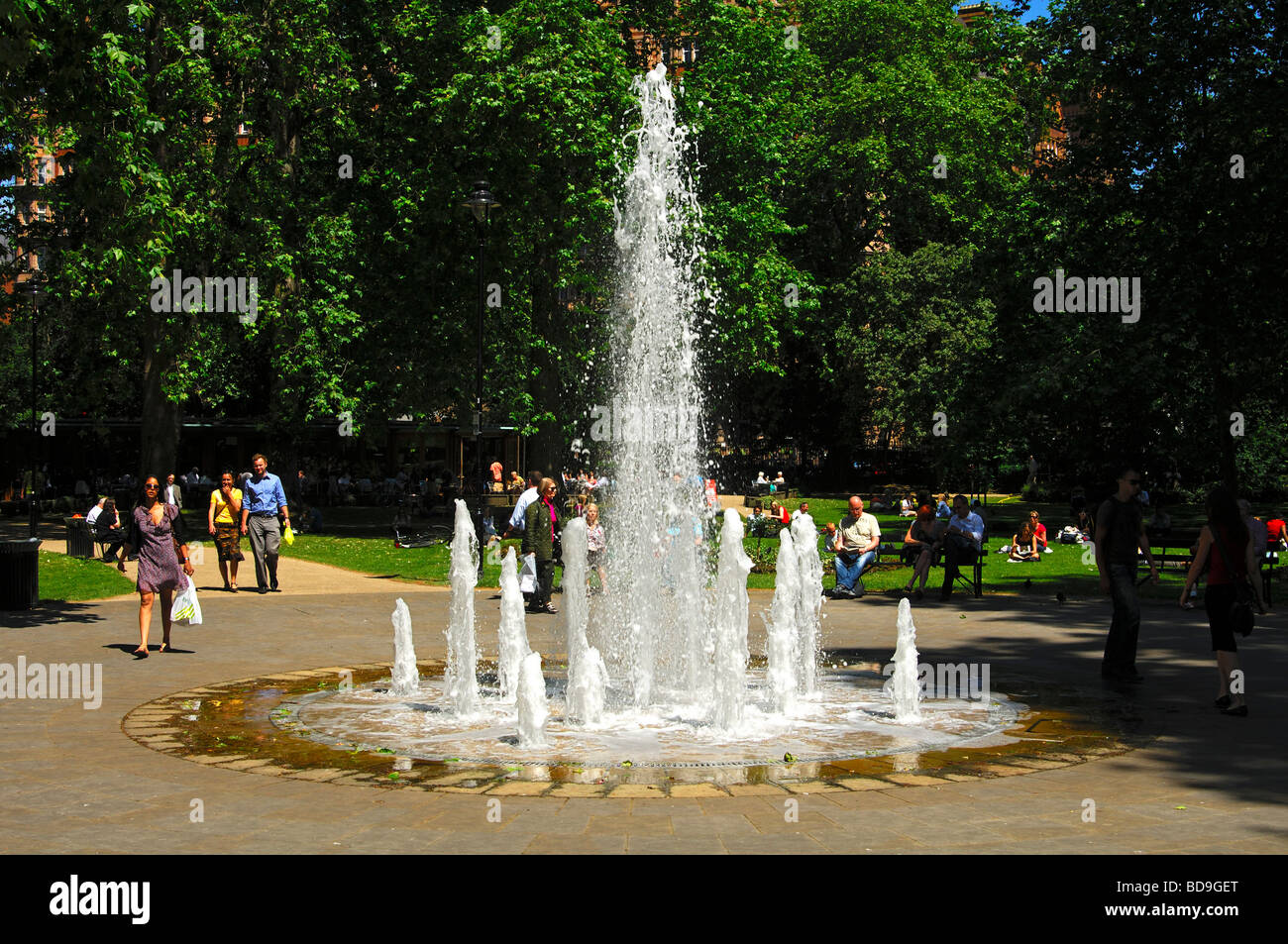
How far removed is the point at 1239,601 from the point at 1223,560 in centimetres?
37

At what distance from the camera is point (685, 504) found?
47.1 feet

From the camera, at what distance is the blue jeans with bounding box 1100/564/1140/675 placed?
11828mm

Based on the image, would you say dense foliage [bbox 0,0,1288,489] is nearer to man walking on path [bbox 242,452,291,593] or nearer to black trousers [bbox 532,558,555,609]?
man walking on path [bbox 242,452,291,593]

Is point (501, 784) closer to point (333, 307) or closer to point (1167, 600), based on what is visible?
point (1167, 600)

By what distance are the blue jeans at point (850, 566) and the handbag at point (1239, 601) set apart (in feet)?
30.6

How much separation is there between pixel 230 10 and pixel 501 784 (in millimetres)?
30509

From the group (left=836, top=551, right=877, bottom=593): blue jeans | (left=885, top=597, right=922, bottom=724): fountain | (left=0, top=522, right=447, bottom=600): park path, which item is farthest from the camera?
(left=0, top=522, right=447, bottom=600): park path

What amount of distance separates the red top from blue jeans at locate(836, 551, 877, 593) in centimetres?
928

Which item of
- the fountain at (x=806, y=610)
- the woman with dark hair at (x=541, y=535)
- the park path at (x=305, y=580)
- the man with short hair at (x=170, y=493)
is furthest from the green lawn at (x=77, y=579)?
the fountain at (x=806, y=610)

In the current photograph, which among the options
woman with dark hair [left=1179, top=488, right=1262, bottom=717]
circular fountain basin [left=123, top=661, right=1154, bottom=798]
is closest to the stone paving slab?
circular fountain basin [left=123, top=661, right=1154, bottom=798]

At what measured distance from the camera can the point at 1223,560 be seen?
10516 mm

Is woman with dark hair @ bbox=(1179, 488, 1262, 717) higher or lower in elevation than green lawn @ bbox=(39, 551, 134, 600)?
higher

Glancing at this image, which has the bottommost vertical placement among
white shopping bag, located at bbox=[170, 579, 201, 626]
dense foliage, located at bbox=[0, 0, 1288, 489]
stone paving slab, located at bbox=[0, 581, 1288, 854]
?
stone paving slab, located at bbox=[0, 581, 1288, 854]

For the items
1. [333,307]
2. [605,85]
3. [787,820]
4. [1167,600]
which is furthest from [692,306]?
[787,820]
